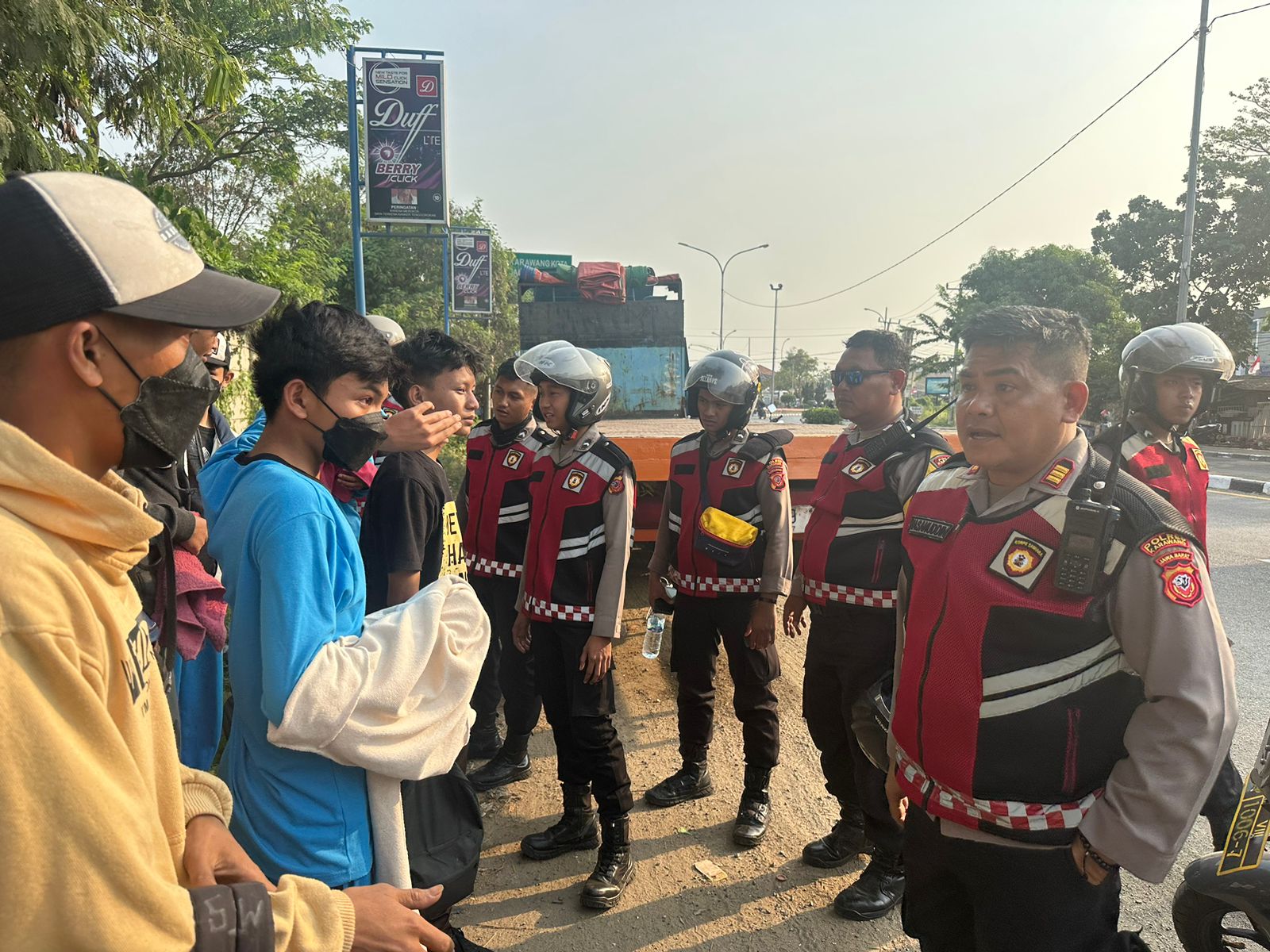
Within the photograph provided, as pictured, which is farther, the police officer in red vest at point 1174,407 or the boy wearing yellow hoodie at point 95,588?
the police officer in red vest at point 1174,407

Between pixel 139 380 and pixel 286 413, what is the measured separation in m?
0.85

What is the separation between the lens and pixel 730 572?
12.1 feet

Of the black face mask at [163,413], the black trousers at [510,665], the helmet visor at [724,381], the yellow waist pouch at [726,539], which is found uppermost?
the helmet visor at [724,381]

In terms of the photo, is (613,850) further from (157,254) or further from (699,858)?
(157,254)

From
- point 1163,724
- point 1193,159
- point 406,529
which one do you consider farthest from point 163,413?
point 1193,159

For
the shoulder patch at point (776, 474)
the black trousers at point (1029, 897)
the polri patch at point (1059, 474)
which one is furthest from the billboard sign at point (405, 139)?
the black trousers at point (1029, 897)

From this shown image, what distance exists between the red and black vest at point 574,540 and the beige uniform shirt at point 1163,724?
1999mm

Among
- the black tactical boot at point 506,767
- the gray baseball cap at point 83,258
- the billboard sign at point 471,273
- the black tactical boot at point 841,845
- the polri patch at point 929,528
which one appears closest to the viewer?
the gray baseball cap at point 83,258

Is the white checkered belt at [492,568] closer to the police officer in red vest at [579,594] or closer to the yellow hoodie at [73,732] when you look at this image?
the police officer in red vest at [579,594]

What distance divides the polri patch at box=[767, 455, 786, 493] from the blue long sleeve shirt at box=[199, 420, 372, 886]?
7.87 feet

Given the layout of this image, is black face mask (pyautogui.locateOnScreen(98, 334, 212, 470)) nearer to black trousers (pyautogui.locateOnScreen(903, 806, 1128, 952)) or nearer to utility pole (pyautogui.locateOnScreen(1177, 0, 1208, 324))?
black trousers (pyautogui.locateOnScreen(903, 806, 1128, 952))

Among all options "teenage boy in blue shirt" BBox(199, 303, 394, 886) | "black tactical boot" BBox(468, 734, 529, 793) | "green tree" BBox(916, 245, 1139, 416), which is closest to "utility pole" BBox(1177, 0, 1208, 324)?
"green tree" BBox(916, 245, 1139, 416)

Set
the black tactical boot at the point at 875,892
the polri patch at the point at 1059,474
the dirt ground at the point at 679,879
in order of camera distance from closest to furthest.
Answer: the polri patch at the point at 1059,474, the dirt ground at the point at 679,879, the black tactical boot at the point at 875,892

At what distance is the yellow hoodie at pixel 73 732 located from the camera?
781 millimetres
